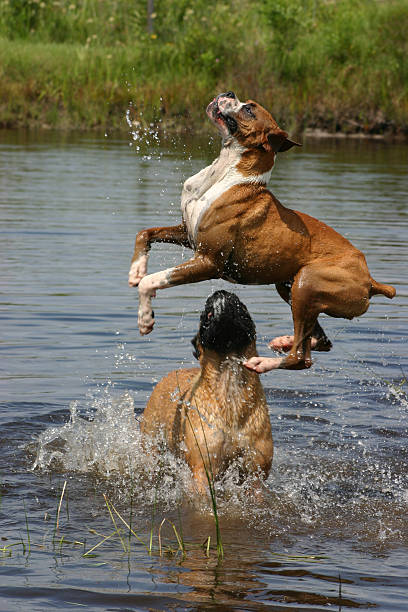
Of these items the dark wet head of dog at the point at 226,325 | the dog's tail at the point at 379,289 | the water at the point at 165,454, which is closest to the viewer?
the water at the point at 165,454

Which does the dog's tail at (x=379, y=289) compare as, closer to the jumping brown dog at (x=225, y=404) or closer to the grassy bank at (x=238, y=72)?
the jumping brown dog at (x=225, y=404)

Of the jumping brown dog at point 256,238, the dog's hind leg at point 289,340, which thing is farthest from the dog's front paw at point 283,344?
the jumping brown dog at point 256,238

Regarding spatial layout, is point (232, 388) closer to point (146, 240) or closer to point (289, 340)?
point (289, 340)

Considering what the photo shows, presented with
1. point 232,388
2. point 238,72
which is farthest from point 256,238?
point 238,72

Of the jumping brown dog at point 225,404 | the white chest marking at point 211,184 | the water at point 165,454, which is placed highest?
the white chest marking at point 211,184

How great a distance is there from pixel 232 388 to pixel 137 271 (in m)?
0.88

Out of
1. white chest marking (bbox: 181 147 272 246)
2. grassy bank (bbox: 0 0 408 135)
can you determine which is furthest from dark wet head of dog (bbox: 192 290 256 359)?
grassy bank (bbox: 0 0 408 135)

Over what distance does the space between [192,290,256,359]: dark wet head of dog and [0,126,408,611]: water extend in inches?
30.4

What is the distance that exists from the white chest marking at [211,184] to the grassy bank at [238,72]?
20277mm

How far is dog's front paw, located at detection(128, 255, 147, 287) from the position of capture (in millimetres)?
5445

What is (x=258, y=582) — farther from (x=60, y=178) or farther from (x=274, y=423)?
(x=60, y=178)

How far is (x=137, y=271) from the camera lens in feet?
18.0

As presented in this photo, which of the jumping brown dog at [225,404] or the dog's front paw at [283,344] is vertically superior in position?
the dog's front paw at [283,344]

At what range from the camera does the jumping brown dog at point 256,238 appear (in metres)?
5.06
